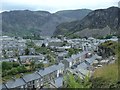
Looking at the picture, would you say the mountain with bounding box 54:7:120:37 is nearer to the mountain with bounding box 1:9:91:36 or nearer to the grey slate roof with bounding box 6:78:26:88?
the mountain with bounding box 1:9:91:36

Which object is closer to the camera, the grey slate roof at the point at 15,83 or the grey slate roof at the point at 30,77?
the grey slate roof at the point at 15,83

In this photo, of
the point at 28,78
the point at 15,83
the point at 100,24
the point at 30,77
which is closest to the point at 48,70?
the point at 30,77

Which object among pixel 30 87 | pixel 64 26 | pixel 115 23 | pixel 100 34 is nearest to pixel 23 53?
pixel 30 87

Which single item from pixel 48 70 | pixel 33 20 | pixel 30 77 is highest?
pixel 30 77

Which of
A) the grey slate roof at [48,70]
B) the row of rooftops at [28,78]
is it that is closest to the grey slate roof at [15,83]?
the row of rooftops at [28,78]

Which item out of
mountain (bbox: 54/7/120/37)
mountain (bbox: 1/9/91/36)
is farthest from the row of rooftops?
mountain (bbox: 1/9/91/36)

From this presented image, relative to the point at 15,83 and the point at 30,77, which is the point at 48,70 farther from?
the point at 15,83

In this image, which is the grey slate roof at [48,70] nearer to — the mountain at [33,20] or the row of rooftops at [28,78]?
the row of rooftops at [28,78]

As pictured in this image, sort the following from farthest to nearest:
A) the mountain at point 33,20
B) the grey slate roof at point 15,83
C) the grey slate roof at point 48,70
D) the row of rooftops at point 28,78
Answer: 1. the mountain at point 33,20
2. the grey slate roof at point 48,70
3. the row of rooftops at point 28,78
4. the grey slate roof at point 15,83

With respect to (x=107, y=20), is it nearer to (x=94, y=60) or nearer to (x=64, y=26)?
(x=64, y=26)

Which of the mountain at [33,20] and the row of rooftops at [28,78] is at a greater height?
the row of rooftops at [28,78]

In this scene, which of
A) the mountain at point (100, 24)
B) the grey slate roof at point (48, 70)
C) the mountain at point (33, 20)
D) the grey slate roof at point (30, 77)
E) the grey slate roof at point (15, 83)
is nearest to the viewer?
the grey slate roof at point (15, 83)
